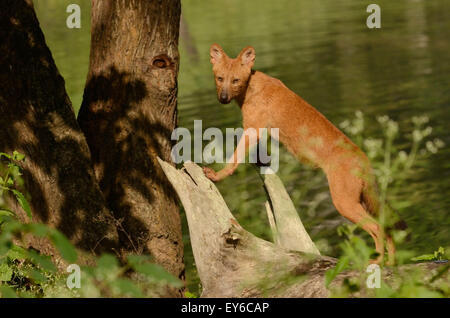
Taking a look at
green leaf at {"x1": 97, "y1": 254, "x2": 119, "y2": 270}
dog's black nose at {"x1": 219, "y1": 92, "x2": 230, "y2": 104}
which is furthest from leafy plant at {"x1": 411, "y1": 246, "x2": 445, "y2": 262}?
dog's black nose at {"x1": 219, "y1": 92, "x2": 230, "y2": 104}

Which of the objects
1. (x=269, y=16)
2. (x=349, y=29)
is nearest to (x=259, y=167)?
(x=349, y=29)

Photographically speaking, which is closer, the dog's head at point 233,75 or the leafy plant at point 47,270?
the leafy plant at point 47,270

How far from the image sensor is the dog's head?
7430 millimetres

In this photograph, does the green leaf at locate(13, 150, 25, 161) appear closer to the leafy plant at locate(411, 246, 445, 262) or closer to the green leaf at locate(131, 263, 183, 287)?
the green leaf at locate(131, 263, 183, 287)

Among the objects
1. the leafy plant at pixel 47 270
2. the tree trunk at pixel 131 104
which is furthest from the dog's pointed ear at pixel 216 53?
the leafy plant at pixel 47 270

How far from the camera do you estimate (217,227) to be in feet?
17.6

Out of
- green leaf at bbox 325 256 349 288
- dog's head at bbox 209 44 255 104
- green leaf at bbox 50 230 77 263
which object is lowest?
green leaf at bbox 325 256 349 288

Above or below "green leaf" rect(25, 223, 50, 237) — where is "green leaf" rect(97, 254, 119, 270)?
below

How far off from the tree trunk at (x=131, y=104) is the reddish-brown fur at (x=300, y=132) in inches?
23.2

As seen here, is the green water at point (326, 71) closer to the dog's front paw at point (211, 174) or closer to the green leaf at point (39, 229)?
the dog's front paw at point (211, 174)

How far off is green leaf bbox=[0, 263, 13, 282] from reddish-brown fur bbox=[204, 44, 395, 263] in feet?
6.45

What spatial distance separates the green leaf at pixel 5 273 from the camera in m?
5.29

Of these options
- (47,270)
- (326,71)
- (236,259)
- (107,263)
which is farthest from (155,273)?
(326,71)

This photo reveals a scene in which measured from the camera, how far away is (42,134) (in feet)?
18.5
